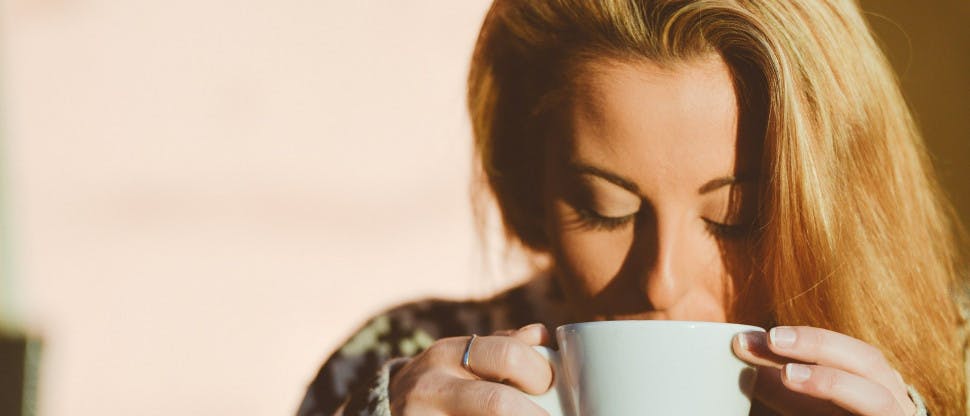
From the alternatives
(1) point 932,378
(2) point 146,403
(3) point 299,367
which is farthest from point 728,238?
(2) point 146,403

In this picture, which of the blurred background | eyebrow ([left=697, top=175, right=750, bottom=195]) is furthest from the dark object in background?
eyebrow ([left=697, top=175, right=750, bottom=195])

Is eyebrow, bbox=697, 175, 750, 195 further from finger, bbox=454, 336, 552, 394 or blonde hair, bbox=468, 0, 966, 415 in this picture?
finger, bbox=454, 336, 552, 394

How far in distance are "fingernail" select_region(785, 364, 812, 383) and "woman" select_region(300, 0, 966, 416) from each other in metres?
0.17

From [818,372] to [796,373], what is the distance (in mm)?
26

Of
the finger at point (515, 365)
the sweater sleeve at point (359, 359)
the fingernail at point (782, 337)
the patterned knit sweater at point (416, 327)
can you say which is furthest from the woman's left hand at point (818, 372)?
the sweater sleeve at point (359, 359)

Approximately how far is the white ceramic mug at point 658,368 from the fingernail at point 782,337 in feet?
0.07

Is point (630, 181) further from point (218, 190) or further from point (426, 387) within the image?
point (218, 190)

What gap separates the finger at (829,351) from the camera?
0.66 meters

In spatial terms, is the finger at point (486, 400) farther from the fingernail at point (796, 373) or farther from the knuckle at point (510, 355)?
the fingernail at point (796, 373)

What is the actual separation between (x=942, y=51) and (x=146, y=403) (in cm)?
197

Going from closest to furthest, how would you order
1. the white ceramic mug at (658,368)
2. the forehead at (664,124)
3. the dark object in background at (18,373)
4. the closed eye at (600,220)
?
the white ceramic mug at (658,368)
the forehead at (664,124)
the closed eye at (600,220)
the dark object in background at (18,373)

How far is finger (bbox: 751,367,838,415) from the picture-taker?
697mm

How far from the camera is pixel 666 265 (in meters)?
0.95

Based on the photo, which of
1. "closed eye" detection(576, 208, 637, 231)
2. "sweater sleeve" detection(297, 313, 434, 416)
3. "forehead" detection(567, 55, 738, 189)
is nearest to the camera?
"forehead" detection(567, 55, 738, 189)
